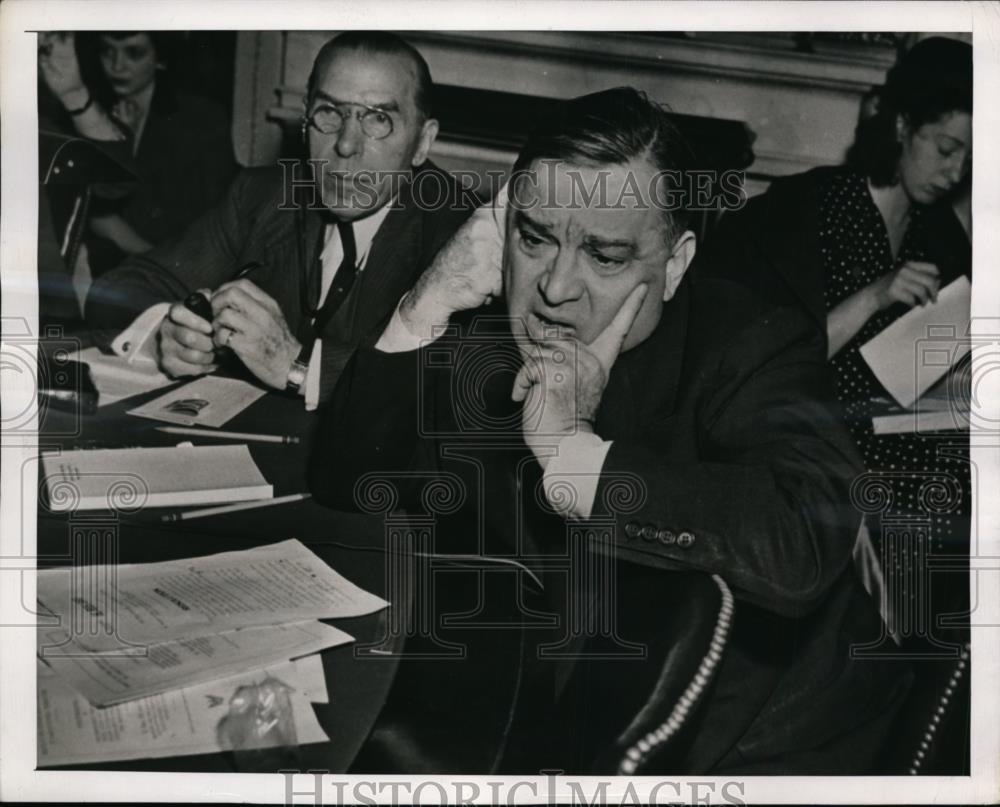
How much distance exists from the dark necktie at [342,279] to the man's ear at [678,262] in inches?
20.0

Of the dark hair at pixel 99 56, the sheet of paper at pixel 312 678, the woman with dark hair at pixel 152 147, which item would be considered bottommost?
the sheet of paper at pixel 312 678

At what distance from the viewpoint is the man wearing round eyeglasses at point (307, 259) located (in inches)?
69.3

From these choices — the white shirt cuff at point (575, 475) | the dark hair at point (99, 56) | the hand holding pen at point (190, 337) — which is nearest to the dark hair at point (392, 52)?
the dark hair at point (99, 56)

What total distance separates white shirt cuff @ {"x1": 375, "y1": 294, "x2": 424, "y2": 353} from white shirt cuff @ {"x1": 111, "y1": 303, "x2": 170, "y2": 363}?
36 cm

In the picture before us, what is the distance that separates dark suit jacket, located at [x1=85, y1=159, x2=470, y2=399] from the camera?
177 centimetres

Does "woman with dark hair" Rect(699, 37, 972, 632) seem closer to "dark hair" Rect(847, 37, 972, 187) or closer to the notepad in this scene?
"dark hair" Rect(847, 37, 972, 187)

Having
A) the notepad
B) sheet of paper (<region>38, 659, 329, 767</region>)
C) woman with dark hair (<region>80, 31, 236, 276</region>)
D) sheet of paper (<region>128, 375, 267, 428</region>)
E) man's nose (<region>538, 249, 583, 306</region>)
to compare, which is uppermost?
woman with dark hair (<region>80, 31, 236, 276</region>)

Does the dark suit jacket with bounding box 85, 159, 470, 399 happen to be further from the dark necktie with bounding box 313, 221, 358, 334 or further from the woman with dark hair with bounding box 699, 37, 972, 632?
the woman with dark hair with bounding box 699, 37, 972, 632

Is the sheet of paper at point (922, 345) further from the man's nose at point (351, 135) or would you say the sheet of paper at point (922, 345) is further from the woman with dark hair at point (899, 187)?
the man's nose at point (351, 135)

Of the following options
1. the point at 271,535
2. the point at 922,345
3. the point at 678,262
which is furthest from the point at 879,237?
the point at 271,535

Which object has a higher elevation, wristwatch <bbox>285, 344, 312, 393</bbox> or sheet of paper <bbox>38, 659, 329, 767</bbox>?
wristwatch <bbox>285, 344, 312, 393</bbox>

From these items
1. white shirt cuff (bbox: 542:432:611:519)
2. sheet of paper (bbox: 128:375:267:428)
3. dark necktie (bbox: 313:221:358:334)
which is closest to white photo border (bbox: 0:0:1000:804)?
sheet of paper (bbox: 128:375:267:428)

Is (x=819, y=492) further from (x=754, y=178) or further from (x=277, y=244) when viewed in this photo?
(x=277, y=244)

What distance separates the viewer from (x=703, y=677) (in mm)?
1720
